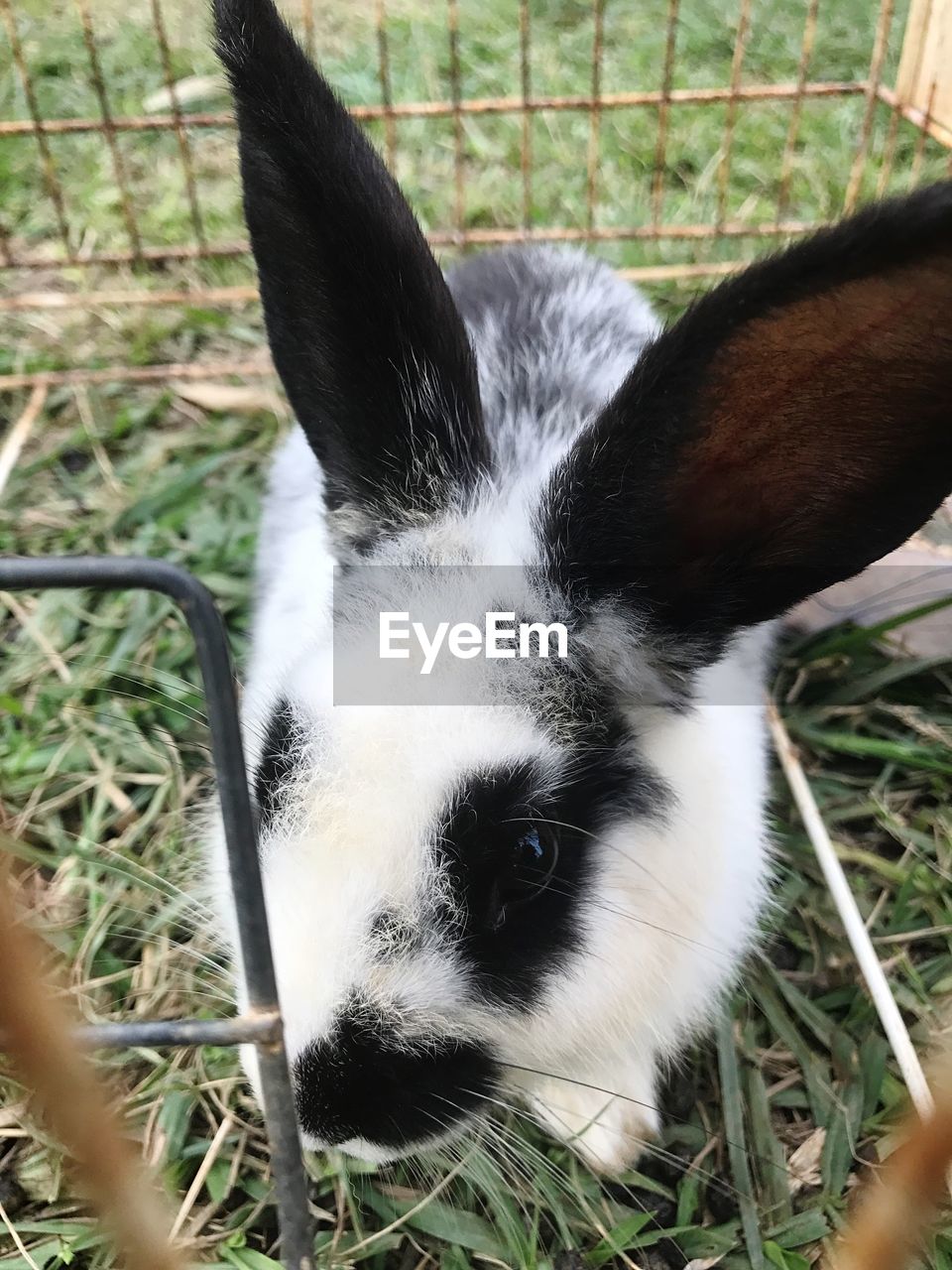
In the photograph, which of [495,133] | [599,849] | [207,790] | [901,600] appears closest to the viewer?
[599,849]

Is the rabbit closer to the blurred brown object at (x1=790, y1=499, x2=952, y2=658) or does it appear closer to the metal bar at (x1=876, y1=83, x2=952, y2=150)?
the blurred brown object at (x1=790, y1=499, x2=952, y2=658)

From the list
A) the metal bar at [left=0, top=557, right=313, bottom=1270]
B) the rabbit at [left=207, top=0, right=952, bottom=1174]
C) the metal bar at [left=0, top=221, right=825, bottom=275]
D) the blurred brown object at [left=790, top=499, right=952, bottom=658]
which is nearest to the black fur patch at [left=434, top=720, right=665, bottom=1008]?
the rabbit at [left=207, top=0, right=952, bottom=1174]

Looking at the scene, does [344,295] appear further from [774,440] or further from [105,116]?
[105,116]

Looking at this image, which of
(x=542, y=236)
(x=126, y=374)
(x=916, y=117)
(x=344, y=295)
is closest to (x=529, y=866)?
(x=344, y=295)

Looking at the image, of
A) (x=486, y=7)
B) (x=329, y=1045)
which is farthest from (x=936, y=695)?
(x=486, y=7)

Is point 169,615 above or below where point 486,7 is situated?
below

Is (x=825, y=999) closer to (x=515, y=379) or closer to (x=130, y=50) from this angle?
(x=515, y=379)
